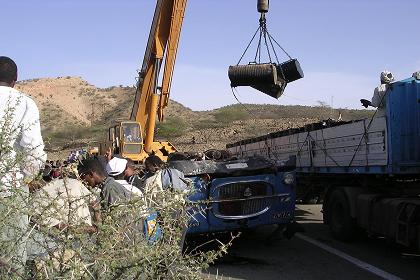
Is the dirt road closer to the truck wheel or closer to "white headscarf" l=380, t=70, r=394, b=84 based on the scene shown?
the truck wheel

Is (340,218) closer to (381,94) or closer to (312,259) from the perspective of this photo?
(312,259)

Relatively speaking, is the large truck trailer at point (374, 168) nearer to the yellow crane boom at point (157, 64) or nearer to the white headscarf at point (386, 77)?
the white headscarf at point (386, 77)

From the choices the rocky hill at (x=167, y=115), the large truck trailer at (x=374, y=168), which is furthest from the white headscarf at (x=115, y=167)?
the rocky hill at (x=167, y=115)

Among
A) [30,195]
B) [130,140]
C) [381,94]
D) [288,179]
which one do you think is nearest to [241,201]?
[288,179]

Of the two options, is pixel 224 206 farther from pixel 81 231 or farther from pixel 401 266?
pixel 81 231

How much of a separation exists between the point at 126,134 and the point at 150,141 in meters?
0.92

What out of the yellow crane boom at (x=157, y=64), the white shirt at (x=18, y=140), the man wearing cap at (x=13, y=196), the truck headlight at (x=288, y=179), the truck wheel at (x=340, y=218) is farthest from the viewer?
the yellow crane boom at (x=157, y=64)

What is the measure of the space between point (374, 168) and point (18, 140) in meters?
6.34

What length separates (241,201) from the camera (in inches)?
315

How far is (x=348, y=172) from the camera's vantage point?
30.4 ft

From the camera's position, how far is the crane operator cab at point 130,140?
49.0 feet

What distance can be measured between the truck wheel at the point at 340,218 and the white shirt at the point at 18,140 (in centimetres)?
683

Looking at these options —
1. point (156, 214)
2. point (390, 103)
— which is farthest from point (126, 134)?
point (156, 214)

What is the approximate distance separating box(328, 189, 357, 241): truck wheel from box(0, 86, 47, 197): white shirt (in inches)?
269
